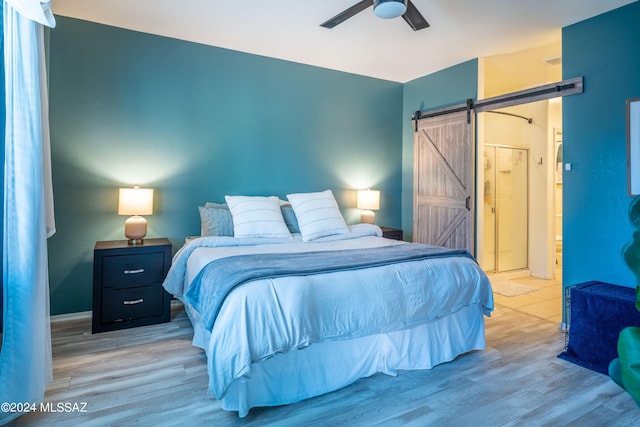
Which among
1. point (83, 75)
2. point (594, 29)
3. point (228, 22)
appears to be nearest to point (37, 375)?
point (83, 75)

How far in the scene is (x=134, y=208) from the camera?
3.18 meters

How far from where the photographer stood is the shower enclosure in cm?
514

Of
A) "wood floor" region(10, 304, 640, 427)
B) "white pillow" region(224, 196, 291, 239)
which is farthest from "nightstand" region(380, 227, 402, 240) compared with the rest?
"wood floor" region(10, 304, 640, 427)

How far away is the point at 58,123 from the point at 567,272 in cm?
474

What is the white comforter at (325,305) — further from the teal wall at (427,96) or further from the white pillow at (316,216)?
the teal wall at (427,96)

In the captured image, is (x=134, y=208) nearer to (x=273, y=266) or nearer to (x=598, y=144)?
(x=273, y=266)

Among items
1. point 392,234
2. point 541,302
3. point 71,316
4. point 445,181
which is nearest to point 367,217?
point 392,234

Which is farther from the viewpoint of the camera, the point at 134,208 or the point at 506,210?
the point at 506,210

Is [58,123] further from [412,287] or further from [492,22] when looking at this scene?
[492,22]

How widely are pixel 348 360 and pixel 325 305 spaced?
0.43m

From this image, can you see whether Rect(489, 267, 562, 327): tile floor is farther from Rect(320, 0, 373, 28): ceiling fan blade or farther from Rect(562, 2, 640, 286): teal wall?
Rect(320, 0, 373, 28): ceiling fan blade

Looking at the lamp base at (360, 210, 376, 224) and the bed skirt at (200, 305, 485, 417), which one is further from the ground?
the lamp base at (360, 210, 376, 224)

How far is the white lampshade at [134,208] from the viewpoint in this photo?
3170 millimetres

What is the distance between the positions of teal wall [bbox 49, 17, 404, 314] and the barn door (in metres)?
0.77
